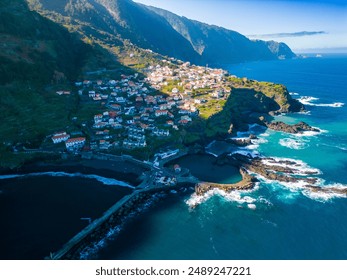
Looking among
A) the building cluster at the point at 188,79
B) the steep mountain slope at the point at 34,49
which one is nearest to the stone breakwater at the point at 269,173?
the building cluster at the point at 188,79

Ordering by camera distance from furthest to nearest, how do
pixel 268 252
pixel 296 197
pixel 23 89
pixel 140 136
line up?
pixel 23 89 < pixel 140 136 < pixel 296 197 < pixel 268 252

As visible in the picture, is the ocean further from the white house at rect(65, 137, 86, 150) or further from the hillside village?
the hillside village

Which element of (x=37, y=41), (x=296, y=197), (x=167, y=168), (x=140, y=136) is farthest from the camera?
(x=37, y=41)

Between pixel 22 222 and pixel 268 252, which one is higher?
pixel 268 252

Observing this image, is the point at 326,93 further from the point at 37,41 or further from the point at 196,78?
the point at 37,41

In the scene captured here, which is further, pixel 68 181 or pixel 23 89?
pixel 23 89

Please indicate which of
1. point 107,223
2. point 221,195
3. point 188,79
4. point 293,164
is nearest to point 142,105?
point 188,79

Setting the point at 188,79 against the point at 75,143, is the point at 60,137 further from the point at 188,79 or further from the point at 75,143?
the point at 188,79

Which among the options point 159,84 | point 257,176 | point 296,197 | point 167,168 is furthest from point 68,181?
point 159,84
